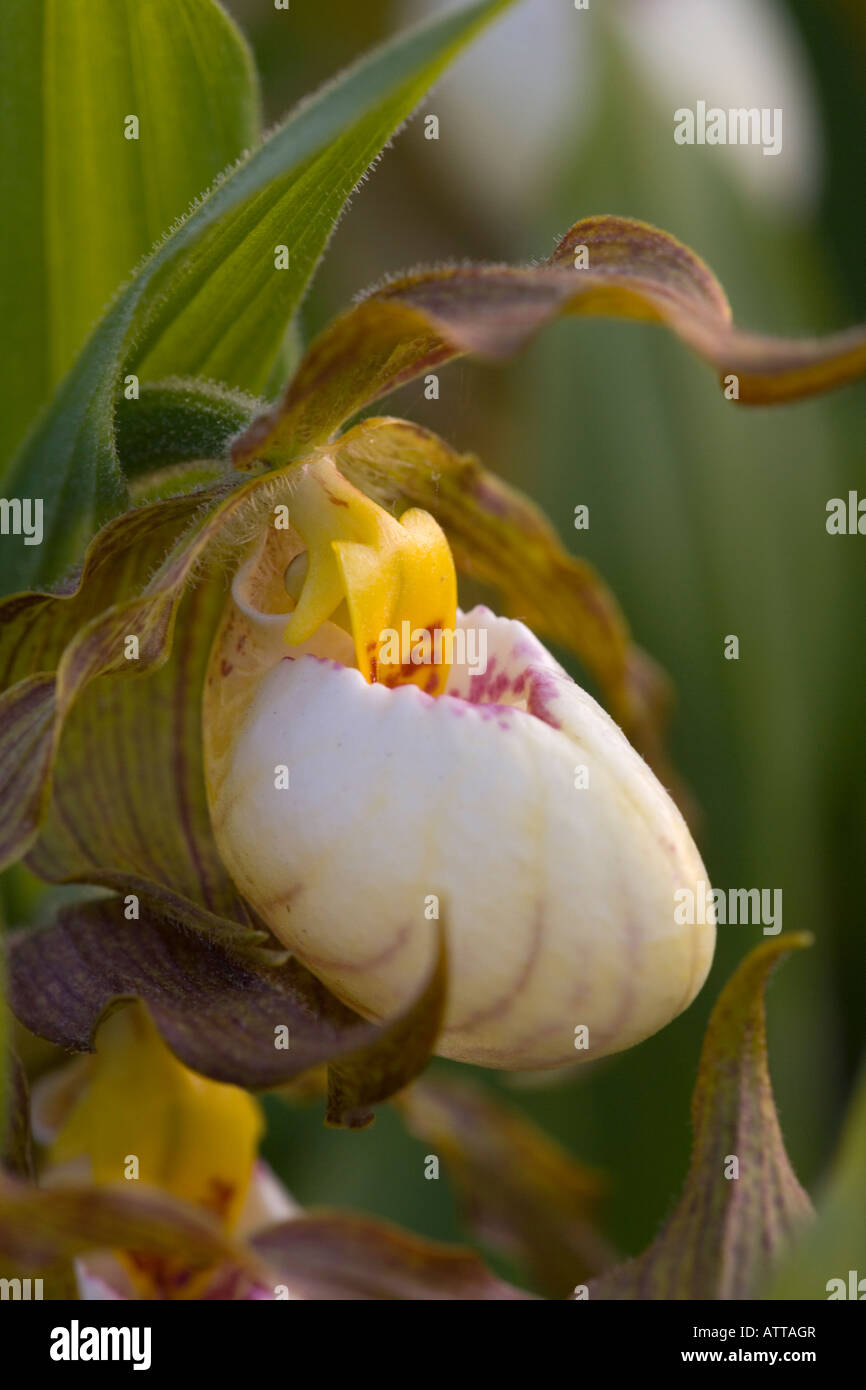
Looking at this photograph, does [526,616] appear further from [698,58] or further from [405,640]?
[698,58]

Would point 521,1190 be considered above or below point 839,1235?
below

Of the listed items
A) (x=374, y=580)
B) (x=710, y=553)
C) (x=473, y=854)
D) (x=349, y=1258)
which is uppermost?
(x=710, y=553)

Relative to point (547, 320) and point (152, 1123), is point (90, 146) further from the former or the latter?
point (152, 1123)

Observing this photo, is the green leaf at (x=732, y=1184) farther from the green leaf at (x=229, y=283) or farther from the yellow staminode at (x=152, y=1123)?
the green leaf at (x=229, y=283)

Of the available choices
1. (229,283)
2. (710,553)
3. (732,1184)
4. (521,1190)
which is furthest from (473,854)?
(710,553)

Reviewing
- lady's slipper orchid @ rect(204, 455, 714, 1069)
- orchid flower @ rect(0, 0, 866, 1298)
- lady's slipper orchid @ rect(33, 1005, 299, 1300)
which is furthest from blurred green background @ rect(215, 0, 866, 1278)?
lady's slipper orchid @ rect(204, 455, 714, 1069)
